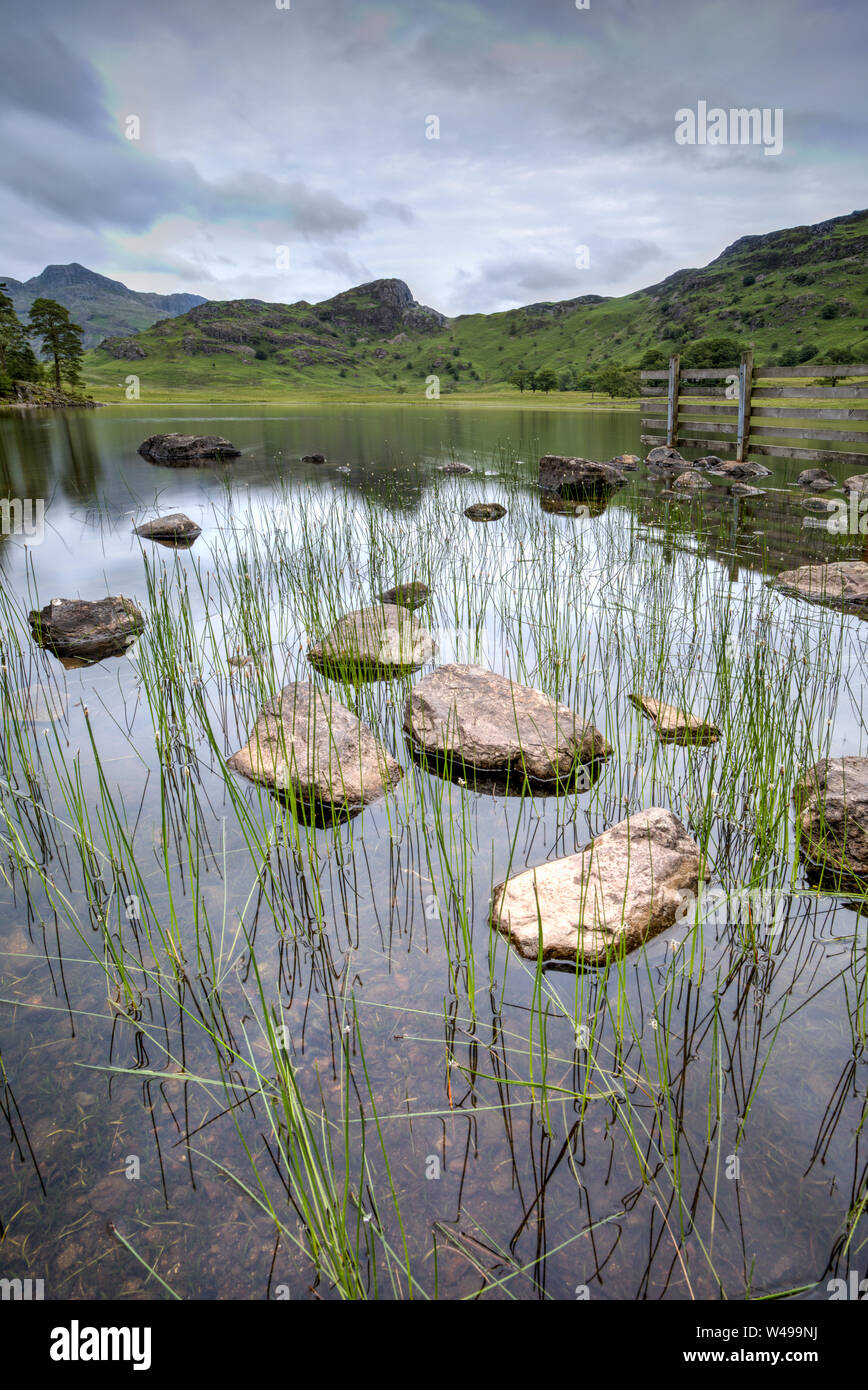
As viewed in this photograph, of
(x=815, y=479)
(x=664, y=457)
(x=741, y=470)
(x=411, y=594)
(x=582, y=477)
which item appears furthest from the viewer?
(x=664, y=457)

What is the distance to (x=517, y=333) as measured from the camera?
469 feet

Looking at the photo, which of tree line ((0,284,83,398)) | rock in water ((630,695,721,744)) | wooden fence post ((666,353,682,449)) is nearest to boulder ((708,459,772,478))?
wooden fence post ((666,353,682,449))

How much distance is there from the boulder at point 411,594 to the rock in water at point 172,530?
4.21m

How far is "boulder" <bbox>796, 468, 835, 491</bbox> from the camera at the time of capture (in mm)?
11655

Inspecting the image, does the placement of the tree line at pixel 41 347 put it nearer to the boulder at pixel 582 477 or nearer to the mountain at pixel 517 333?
the mountain at pixel 517 333

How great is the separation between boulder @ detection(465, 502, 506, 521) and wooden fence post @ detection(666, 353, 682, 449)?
25.4 feet

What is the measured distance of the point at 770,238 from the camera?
142 metres

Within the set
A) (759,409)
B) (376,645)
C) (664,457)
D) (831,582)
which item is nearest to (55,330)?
(664,457)

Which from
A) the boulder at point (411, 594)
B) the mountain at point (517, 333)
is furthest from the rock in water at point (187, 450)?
the mountain at point (517, 333)

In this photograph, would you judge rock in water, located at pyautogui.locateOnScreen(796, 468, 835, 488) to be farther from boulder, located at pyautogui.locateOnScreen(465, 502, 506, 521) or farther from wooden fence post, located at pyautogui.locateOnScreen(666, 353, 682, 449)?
boulder, located at pyautogui.locateOnScreen(465, 502, 506, 521)

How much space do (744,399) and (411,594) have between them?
10707mm

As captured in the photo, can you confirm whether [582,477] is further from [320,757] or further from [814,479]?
[320,757]

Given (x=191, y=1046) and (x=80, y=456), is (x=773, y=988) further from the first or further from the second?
(x=80, y=456)

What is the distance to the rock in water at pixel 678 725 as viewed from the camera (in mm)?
3443
